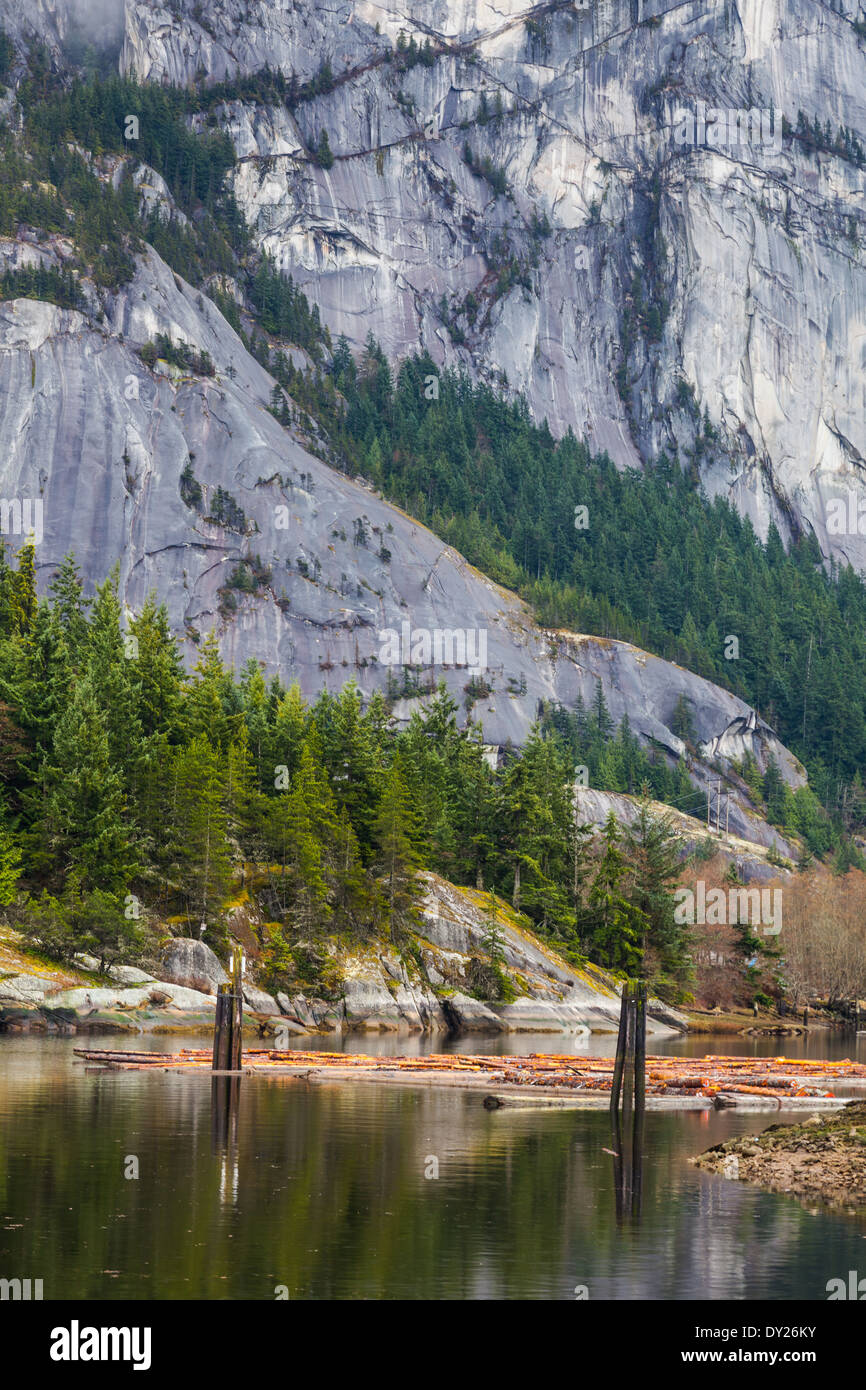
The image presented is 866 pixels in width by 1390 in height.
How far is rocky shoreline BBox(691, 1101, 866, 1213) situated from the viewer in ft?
101

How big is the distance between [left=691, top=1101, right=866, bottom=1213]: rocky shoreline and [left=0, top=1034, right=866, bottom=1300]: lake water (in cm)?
69

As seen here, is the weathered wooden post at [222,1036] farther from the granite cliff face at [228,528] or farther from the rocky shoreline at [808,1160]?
the granite cliff face at [228,528]

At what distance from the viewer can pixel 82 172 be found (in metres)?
184

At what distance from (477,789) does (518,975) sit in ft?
54.9

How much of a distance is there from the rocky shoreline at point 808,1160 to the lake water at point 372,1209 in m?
0.69

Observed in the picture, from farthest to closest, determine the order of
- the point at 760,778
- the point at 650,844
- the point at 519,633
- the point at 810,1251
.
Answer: the point at 760,778 → the point at 519,633 → the point at 650,844 → the point at 810,1251

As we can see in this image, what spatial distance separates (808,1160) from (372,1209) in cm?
949

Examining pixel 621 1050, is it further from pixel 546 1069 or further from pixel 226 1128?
pixel 546 1069

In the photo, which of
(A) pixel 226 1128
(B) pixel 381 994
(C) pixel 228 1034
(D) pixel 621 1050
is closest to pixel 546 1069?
(C) pixel 228 1034

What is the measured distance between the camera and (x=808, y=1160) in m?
32.3

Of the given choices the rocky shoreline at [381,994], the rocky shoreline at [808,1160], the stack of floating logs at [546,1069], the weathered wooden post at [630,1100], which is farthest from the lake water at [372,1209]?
the rocky shoreline at [381,994]

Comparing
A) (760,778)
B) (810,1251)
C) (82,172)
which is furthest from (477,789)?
(82,172)

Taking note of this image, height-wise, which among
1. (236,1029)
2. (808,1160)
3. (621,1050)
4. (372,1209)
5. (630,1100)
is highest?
(621,1050)
